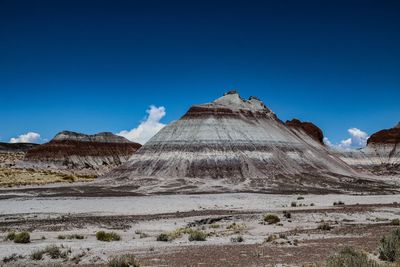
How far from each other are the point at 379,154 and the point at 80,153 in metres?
91.3

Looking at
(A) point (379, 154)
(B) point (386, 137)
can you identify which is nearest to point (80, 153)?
(A) point (379, 154)

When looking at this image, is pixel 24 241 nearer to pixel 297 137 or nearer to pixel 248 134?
pixel 248 134

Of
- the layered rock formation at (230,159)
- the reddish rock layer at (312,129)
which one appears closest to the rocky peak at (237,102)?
the layered rock formation at (230,159)

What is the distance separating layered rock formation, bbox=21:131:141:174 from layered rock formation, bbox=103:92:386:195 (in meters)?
40.2

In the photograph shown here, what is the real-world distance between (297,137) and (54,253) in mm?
86501

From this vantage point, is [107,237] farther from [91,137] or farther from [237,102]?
[91,137]

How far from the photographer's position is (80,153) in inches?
5399

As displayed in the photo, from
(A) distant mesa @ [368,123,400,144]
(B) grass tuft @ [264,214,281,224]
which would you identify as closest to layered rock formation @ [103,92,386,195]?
(B) grass tuft @ [264,214,281,224]

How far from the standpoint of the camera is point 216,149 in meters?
82.4

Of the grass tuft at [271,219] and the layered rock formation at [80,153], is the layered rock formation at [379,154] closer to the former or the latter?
the layered rock formation at [80,153]

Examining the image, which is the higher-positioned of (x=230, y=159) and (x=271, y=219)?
(x=230, y=159)

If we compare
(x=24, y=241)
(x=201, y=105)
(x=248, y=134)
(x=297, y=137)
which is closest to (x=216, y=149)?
(x=248, y=134)

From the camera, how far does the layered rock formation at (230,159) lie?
71938 mm

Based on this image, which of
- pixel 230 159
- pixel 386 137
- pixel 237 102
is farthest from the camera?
pixel 386 137
